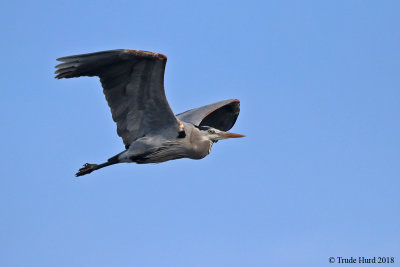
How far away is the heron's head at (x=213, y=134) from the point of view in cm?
1410

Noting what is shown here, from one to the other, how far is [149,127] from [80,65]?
2.03 metres

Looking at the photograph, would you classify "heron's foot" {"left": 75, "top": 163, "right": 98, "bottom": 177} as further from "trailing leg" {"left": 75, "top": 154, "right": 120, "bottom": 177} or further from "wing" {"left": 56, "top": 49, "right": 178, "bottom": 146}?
"wing" {"left": 56, "top": 49, "right": 178, "bottom": 146}

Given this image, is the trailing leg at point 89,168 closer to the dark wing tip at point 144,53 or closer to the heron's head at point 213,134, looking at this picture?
the heron's head at point 213,134

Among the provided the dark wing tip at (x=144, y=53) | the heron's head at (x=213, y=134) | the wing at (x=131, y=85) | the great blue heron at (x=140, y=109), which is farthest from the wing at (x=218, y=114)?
the dark wing tip at (x=144, y=53)

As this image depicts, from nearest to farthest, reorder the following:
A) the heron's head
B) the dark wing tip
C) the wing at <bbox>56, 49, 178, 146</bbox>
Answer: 1. the dark wing tip
2. the wing at <bbox>56, 49, 178, 146</bbox>
3. the heron's head

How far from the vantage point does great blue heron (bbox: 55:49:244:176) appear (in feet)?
40.8

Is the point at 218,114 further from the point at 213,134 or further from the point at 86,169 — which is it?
the point at 86,169

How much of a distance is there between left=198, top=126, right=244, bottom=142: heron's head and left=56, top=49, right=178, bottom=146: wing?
87 cm

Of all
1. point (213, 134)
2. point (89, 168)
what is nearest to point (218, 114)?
point (213, 134)

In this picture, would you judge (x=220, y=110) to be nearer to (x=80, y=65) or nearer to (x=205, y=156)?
(x=205, y=156)

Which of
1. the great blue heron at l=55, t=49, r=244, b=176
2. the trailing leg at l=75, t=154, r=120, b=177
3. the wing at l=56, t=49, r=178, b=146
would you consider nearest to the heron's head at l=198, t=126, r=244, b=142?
the great blue heron at l=55, t=49, r=244, b=176

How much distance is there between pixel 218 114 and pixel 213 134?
9.05 ft

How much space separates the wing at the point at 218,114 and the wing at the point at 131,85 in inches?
81.8

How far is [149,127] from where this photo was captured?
44.5 feet
